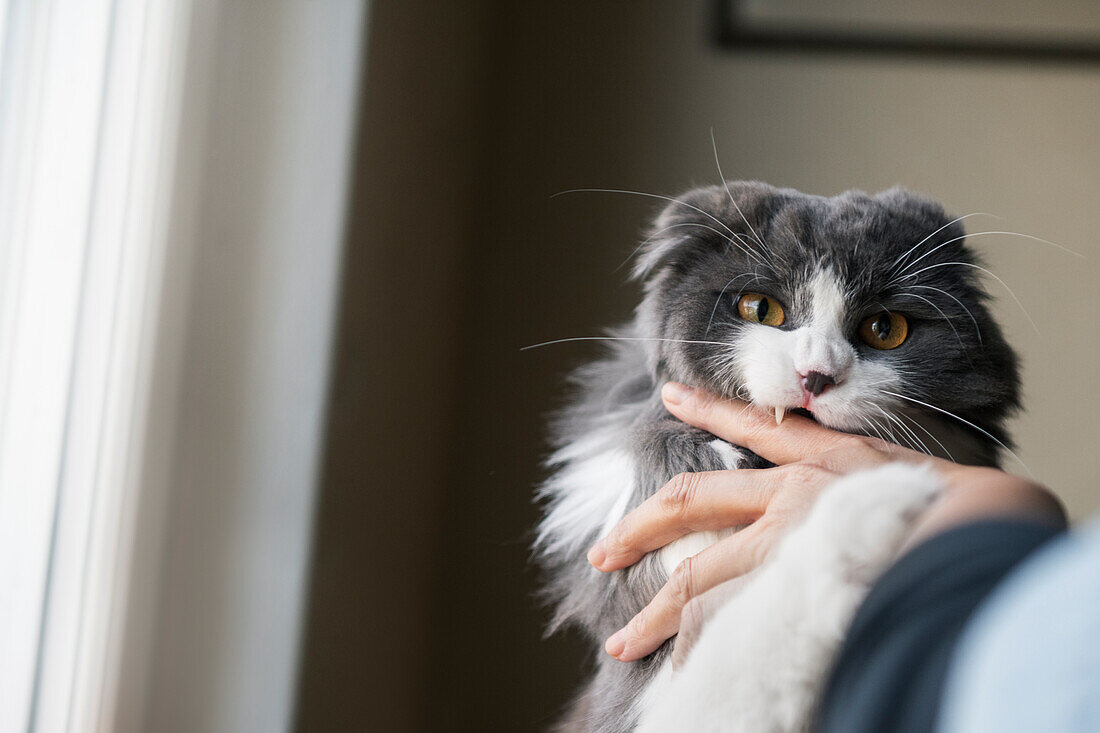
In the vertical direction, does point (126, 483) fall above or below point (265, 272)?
below

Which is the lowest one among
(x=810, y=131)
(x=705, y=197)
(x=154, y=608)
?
(x=154, y=608)

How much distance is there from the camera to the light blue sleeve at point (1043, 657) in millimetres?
219

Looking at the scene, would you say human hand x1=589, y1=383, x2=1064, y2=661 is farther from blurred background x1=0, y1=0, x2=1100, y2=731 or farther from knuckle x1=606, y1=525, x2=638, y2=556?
blurred background x1=0, y1=0, x2=1100, y2=731

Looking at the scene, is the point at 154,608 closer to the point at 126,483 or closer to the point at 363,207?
the point at 126,483

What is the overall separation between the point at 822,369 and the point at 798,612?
0.70ft

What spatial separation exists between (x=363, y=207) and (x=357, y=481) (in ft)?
1.04

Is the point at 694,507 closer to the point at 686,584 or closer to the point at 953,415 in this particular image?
the point at 686,584

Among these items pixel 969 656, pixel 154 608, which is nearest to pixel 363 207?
pixel 154 608

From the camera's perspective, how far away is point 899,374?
56 centimetres

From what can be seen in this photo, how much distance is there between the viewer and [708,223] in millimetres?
632

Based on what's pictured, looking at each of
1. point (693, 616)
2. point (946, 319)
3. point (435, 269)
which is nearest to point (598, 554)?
point (693, 616)

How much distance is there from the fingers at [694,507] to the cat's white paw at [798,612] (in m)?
0.09

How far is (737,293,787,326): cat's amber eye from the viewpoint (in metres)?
0.59

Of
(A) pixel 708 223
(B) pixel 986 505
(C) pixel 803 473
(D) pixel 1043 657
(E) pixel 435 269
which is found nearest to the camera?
(D) pixel 1043 657
